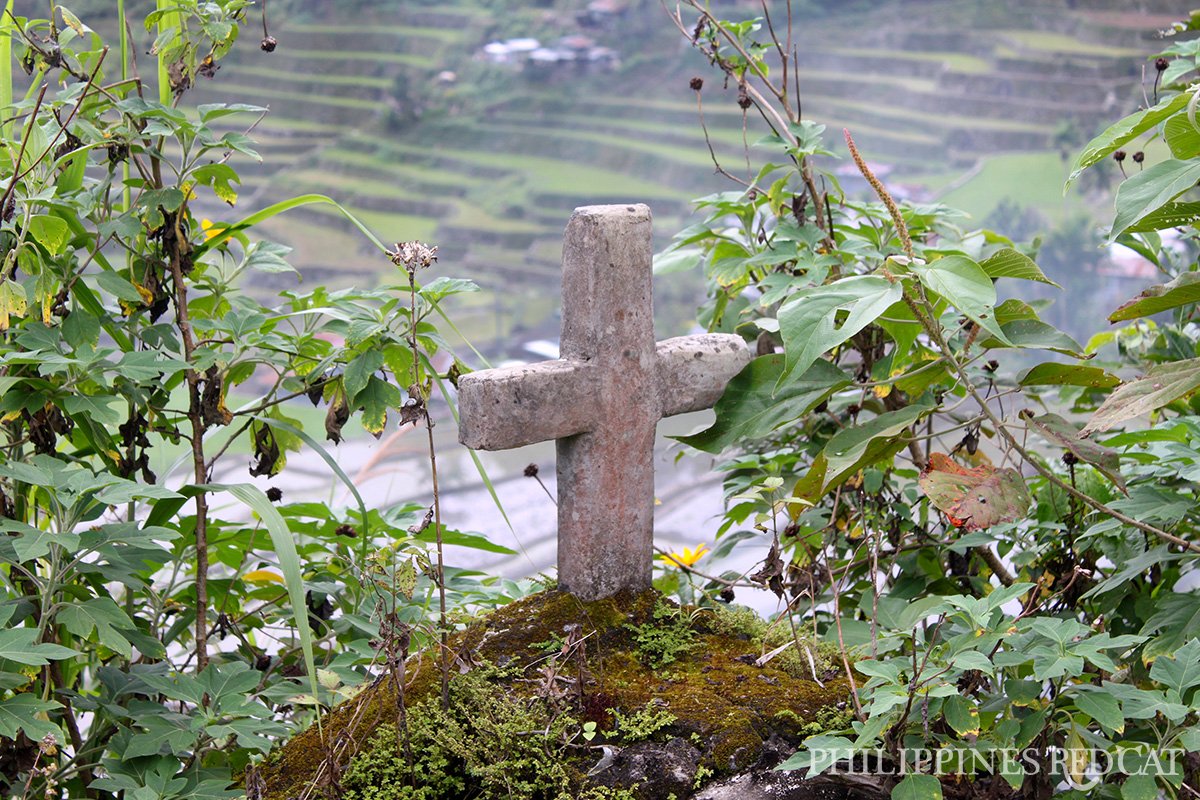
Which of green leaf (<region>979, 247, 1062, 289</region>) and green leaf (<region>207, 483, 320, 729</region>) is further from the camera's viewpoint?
green leaf (<region>979, 247, 1062, 289</region>)

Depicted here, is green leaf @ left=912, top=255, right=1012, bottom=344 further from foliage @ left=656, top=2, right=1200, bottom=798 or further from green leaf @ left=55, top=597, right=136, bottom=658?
green leaf @ left=55, top=597, right=136, bottom=658

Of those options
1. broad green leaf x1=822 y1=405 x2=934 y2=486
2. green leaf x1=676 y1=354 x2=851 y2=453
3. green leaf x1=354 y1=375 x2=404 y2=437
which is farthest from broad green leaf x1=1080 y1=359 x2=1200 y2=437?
green leaf x1=354 y1=375 x2=404 y2=437

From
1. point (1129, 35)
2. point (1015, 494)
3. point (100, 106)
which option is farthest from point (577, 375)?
point (1129, 35)

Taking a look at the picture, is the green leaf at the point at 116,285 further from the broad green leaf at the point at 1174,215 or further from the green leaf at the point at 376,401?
the broad green leaf at the point at 1174,215

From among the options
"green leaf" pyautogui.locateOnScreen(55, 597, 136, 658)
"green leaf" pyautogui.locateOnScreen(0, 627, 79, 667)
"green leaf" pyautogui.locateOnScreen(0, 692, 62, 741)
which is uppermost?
"green leaf" pyautogui.locateOnScreen(0, 627, 79, 667)

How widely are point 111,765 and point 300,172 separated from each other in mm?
3427

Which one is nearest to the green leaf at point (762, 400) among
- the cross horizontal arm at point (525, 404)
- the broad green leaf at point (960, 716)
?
the cross horizontal arm at point (525, 404)

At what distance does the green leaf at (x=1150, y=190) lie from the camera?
116 centimetres

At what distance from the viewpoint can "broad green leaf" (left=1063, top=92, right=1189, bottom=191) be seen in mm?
1157

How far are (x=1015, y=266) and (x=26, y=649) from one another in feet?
4.17

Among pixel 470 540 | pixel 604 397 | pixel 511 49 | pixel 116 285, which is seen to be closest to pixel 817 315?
pixel 604 397

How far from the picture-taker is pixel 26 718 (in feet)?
3.74

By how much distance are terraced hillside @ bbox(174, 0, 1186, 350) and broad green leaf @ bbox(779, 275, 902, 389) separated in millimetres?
2973

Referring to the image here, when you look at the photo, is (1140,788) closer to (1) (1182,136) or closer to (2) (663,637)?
(2) (663,637)
